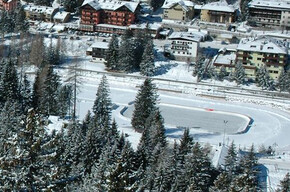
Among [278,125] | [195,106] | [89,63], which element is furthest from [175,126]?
[89,63]

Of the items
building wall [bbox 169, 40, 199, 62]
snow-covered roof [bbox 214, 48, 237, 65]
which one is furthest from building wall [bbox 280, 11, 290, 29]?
building wall [bbox 169, 40, 199, 62]

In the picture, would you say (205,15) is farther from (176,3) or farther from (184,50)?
(184,50)

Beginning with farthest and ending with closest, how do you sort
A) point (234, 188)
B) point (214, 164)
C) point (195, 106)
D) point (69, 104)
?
point (195, 106) < point (69, 104) < point (214, 164) < point (234, 188)

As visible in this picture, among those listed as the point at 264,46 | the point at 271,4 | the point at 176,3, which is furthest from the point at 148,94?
the point at 271,4

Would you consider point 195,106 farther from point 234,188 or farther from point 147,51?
point 234,188

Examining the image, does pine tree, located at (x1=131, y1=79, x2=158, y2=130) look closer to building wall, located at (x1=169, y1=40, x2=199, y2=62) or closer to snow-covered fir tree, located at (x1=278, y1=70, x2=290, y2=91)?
snow-covered fir tree, located at (x1=278, y1=70, x2=290, y2=91)

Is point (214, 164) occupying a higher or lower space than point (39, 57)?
lower
